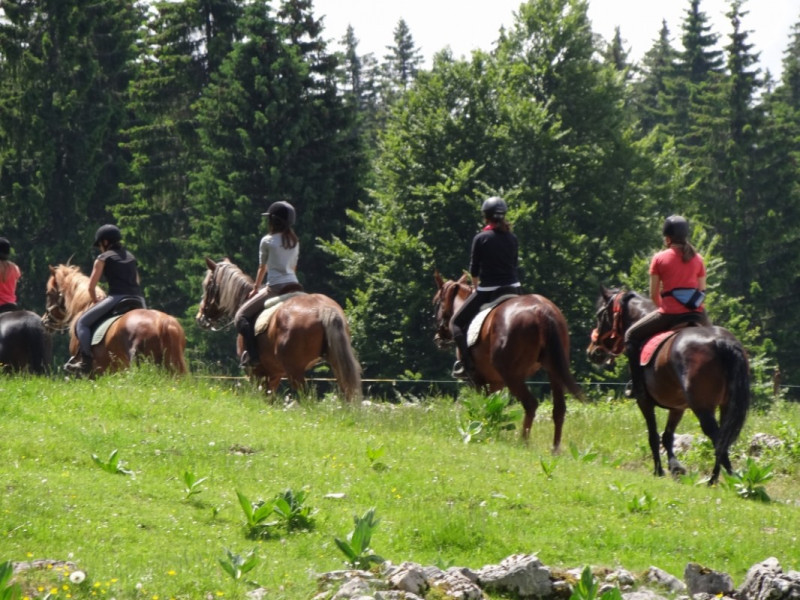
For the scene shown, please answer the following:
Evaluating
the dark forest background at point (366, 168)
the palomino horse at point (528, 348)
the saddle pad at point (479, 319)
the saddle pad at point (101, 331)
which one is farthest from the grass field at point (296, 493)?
the dark forest background at point (366, 168)

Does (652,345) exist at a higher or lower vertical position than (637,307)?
lower

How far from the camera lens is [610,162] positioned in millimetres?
49562

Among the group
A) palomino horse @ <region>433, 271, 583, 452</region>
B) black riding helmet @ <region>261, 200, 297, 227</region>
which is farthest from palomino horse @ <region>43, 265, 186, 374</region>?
palomino horse @ <region>433, 271, 583, 452</region>

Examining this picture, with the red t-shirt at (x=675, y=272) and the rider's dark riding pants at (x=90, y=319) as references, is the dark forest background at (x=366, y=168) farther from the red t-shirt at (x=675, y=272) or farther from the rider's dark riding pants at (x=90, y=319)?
the red t-shirt at (x=675, y=272)

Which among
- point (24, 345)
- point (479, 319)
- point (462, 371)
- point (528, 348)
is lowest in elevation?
point (24, 345)

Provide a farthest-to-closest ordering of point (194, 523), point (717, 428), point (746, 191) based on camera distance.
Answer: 1. point (746, 191)
2. point (717, 428)
3. point (194, 523)

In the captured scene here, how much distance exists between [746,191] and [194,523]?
187ft

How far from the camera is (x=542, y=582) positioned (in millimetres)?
9172

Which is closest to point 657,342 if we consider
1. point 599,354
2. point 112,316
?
point 599,354

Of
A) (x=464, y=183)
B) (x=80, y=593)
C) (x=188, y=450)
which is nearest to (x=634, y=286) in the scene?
(x=464, y=183)

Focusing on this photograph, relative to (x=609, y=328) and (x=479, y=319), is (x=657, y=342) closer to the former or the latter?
(x=609, y=328)

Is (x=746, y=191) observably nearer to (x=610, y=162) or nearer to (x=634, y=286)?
(x=610, y=162)

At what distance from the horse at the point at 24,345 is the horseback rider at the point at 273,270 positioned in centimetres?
301

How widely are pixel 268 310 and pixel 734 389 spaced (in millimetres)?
6827
